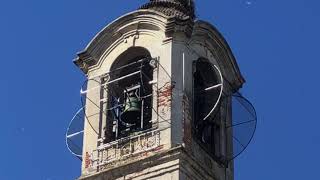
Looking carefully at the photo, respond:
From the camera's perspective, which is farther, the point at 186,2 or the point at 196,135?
the point at 186,2

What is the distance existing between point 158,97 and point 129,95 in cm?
93

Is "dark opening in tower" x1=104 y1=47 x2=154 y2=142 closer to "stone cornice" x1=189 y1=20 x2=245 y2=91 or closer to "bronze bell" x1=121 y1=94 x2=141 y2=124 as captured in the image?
"bronze bell" x1=121 y1=94 x2=141 y2=124

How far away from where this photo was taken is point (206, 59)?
76.0 feet

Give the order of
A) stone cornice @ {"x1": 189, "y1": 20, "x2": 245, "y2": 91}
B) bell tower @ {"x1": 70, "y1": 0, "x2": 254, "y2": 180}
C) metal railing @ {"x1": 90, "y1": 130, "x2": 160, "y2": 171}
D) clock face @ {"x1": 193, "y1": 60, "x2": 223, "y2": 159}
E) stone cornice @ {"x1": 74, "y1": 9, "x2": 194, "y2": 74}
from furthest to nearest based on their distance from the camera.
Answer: stone cornice @ {"x1": 189, "y1": 20, "x2": 245, "y2": 91}, stone cornice @ {"x1": 74, "y1": 9, "x2": 194, "y2": 74}, clock face @ {"x1": 193, "y1": 60, "x2": 223, "y2": 159}, metal railing @ {"x1": 90, "y1": 130, "x2": 160, "y2": 171}, bell tower @ {"x1": 70, "y1": 0, "x2": 254, "y2": 180}

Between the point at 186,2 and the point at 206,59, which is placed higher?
the point at 186,2

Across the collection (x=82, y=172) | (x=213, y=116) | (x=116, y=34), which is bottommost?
(x=82, y=172)

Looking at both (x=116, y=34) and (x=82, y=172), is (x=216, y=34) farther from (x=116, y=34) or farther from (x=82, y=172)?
(x=82, y=172)

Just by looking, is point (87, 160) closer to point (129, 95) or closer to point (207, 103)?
point (129, 95)

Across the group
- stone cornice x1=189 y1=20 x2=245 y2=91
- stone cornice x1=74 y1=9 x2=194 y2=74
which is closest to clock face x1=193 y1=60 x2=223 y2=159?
stone cornice x1=189 y1=20 x2=245 y2=91

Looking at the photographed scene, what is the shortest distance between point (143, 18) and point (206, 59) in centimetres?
151

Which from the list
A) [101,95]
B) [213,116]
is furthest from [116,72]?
[213,116]

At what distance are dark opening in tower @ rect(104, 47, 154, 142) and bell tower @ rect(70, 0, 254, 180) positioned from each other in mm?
19

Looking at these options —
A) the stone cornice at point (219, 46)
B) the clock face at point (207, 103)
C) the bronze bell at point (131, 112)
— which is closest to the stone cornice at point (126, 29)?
the stone cornice at point (219, 46)

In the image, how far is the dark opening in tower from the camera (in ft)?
73.2
